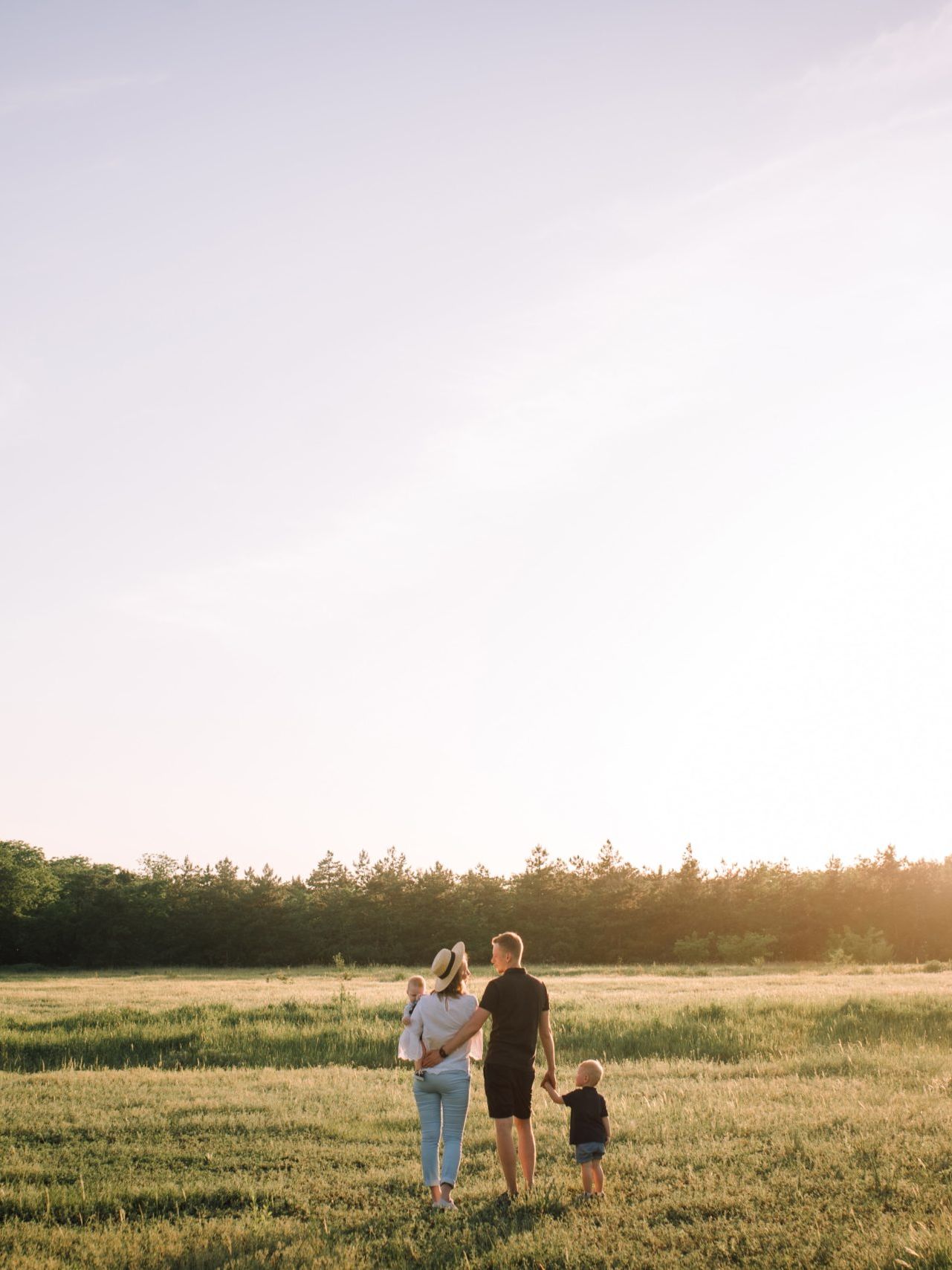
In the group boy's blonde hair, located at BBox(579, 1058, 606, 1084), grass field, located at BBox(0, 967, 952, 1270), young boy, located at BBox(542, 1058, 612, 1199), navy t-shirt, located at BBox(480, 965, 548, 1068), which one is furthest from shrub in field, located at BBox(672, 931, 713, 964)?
navy t-shirt, located at BBox(480, 965, 548, 1068)

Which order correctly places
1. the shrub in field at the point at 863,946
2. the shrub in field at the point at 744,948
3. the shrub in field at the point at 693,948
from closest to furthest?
the shrub in field at the point at 863,946 < the shrub in field at the point at 744,948 < the shrub in field at the point at 693,948

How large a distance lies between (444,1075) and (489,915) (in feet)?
216

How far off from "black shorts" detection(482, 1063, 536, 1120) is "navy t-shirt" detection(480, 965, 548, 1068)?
63mm

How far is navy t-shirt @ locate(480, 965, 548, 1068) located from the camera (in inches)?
337

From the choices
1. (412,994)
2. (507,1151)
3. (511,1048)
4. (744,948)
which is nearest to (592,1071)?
(511,1048)

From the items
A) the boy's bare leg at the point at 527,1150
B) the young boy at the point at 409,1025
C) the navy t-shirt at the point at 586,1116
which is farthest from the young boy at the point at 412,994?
the navy t-shirt at the point at 586,1116

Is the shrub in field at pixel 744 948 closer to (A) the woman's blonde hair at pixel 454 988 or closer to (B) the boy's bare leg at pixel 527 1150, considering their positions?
(B) the boy's bare leg at pixel 527 1150

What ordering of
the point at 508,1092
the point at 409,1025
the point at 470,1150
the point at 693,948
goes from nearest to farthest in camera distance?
the point at 508,1092
the point at 409,1025
the point at 470,1150
the point at 693,948

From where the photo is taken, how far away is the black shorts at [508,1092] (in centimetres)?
842

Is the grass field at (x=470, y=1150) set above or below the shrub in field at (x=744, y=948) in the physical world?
above

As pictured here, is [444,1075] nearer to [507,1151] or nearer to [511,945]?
[507,1151]

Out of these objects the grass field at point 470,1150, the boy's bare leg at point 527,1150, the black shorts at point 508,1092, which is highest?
the black shorts at point 508,1092

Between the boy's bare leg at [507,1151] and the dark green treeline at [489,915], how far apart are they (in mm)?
57662

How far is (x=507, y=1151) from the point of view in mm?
8453
